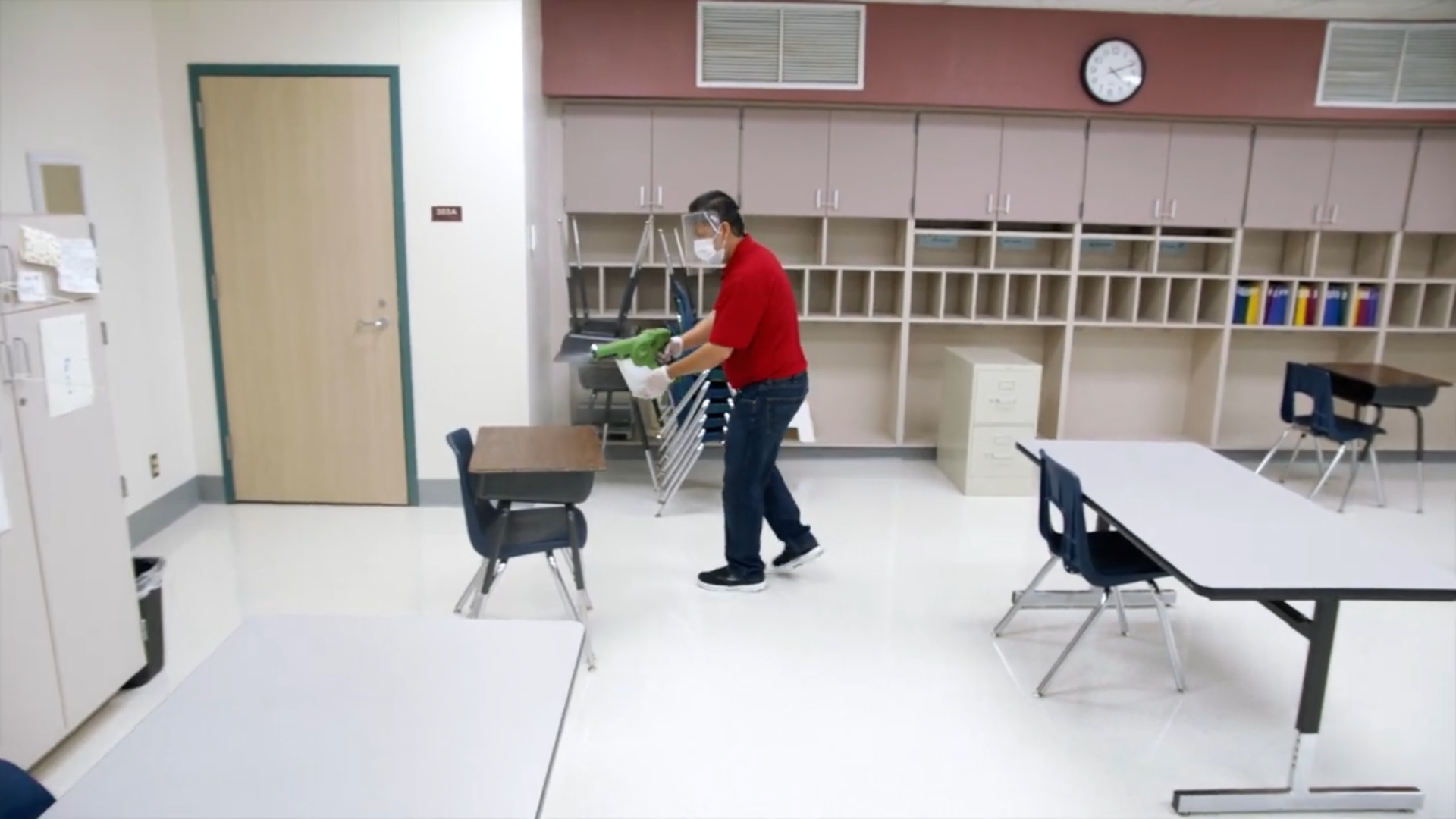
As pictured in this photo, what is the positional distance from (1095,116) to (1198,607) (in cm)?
317

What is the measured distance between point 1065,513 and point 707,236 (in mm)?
1726

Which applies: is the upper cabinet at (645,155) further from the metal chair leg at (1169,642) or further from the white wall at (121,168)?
the metal chair leg at (1169,642)

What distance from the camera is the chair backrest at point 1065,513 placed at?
3.03 m

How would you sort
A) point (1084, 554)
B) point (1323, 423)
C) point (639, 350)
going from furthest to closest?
point (1323, 423) < point (639, 350) < point (1084, 554)

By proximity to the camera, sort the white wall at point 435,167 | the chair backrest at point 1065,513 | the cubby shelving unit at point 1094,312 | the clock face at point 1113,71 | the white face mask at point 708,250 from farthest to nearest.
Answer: the cubby shelving unit at point 1094,312 → the clock face at point 1113,71 → the white wall at point 435,167 → the white face mask at point 708,250 → the chair backrest at point 1065,513

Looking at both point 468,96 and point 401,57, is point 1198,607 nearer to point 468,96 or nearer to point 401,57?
point 468,96

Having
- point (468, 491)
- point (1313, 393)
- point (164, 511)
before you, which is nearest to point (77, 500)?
point (468, 491)

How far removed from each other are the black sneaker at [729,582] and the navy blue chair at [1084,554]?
1.21 m

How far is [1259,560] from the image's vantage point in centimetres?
255

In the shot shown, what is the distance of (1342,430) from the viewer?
529cm

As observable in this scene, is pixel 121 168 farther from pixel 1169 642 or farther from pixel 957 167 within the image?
pixel 1169 642

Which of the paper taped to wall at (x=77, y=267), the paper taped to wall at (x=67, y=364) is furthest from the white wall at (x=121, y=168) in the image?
the paper taped to wall at (x=67, y=364)

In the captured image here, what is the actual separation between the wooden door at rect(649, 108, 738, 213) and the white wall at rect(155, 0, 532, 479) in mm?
1085

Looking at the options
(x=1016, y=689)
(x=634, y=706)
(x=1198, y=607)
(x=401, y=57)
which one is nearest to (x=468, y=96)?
(x=401, y=57)
